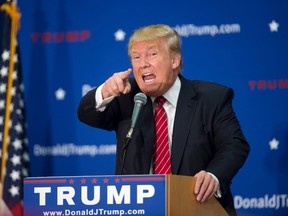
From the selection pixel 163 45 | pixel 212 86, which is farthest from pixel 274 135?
pixel 163 45

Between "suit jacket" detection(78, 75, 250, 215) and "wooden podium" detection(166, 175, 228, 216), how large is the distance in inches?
14.2

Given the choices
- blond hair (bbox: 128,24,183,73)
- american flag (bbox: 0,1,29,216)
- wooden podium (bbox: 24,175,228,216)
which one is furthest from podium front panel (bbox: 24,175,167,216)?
american flag (bbox: 0,1,29,216)

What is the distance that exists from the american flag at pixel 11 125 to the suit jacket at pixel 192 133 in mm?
1292

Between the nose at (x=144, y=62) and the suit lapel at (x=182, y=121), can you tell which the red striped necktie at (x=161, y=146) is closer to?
the suit lapel at (x=182, y=121)

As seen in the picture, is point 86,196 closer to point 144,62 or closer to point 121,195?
point 121,195

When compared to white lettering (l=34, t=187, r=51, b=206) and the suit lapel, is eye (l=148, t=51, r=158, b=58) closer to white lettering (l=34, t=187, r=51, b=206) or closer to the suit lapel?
the suit lapel

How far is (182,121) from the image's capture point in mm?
3016

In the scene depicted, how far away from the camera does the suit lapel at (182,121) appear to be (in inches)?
116

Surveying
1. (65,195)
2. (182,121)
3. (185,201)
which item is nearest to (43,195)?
(65,195)

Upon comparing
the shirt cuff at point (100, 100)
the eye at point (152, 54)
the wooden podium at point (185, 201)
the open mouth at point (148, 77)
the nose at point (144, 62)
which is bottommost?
the wooden podium at point (185, 201)

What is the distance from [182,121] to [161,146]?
16 cm

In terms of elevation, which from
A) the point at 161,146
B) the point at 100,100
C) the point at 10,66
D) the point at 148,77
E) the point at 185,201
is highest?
the point at 10,66

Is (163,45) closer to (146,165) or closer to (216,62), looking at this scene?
(146,165)

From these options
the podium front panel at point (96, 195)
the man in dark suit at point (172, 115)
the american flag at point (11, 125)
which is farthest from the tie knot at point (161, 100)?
the american flag at point (11, 125)
